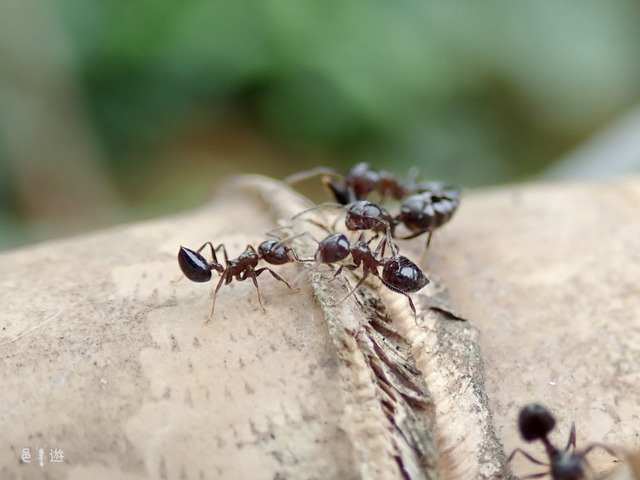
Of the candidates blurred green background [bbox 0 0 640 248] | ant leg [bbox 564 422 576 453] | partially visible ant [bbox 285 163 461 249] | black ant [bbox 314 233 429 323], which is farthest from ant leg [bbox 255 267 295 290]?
blurred green background [bbox 0 0 640 248]

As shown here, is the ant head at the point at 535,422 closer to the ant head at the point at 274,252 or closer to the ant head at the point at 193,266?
the ant head at the point at 274,252

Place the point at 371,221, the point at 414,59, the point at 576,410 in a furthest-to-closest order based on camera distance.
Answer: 1. the point at 414,59
2. the point at 371,221
3. the point at 576,410

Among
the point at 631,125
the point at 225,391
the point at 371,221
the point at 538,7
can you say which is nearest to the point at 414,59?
the point at 538,7

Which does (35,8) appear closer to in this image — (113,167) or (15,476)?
(113,167)

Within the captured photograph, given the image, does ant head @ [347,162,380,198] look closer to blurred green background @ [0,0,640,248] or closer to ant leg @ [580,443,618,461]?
ant leg @ [580,443,618,461]

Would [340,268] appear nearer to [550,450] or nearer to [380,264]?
[380,264]

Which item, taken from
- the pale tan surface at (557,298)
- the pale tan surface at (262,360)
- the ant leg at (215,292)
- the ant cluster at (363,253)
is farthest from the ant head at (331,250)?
the pale tan surface at (557,298)
